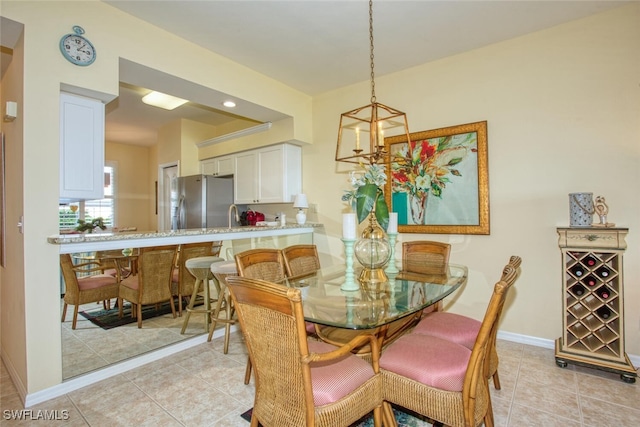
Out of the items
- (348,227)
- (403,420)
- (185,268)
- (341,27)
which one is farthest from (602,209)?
(185,268)

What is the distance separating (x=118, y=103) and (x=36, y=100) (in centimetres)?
267

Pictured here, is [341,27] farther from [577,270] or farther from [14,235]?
[14,235]

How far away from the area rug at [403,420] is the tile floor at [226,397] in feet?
1.09

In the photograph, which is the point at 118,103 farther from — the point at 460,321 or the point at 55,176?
the point at 460,321

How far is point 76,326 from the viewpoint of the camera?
243cm

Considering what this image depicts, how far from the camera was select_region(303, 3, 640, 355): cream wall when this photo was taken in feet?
8.09

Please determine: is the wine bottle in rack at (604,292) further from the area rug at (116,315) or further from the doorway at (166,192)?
the doorway at (166,192)

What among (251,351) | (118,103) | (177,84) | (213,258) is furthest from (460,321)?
(118,103)

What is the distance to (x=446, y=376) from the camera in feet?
4.72

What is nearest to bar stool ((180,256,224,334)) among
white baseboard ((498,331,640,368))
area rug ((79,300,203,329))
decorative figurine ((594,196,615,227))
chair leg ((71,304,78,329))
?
area rug ((79,300,203,329))

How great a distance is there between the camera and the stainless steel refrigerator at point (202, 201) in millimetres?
4609

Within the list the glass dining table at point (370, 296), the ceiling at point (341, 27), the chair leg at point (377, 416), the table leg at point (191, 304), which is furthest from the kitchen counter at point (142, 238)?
the chair leg at point (377, 416)

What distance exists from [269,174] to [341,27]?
7.09 feet

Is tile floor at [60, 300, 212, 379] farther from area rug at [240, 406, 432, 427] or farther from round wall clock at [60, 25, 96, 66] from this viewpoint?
round wall clock at [60, 25, 96, 66]
